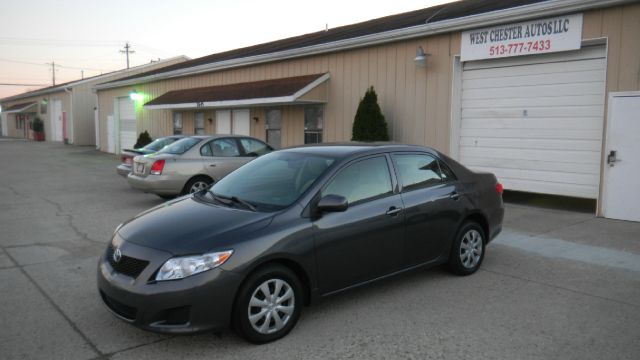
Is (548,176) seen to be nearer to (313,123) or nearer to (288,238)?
(313,123)

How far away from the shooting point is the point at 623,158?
875cm

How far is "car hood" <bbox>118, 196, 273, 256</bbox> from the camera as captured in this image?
12.8ft

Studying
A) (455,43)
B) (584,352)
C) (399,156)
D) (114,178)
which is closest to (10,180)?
(114,178)

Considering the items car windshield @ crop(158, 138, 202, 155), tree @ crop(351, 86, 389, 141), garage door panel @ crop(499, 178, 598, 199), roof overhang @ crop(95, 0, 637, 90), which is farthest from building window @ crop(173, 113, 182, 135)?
garage door panel @ crop(499, 178, 598, 199)

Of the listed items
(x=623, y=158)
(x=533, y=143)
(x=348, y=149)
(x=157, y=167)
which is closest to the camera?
(x=348, y=149)

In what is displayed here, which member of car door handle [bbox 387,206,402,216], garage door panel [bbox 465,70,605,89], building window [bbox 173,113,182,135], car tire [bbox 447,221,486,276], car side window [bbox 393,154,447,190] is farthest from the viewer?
building window [bbox 173,113,182,135]

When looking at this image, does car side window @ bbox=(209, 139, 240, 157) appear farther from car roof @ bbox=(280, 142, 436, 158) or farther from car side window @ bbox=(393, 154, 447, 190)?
car side window @ bbox=(393, 154, 447, 190)

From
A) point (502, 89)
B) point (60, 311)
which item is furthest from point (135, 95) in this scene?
point (60, 311)

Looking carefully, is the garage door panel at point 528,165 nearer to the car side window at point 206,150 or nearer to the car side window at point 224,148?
the car side window at point 224,148

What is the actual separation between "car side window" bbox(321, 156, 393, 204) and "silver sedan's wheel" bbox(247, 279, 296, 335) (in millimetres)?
898

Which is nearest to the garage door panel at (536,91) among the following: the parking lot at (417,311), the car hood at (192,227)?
the parking lot at (417,311)

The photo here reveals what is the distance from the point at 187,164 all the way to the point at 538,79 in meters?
6.94

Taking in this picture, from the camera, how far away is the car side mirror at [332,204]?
4.28 m

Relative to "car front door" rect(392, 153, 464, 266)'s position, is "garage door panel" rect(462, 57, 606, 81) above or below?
above
